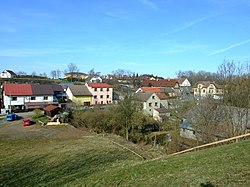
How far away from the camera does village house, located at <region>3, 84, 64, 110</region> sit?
42.2m

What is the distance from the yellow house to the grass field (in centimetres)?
2301

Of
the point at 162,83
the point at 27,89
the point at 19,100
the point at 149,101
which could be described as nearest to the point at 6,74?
the point at 27,89

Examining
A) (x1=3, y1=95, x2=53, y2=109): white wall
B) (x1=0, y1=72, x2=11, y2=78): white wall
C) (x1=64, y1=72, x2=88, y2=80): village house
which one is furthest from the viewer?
(x1=64, y1=72, x2=88, y2=80): village house

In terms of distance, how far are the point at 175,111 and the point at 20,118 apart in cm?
2607

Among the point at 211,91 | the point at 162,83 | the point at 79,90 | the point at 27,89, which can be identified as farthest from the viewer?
the point at 162,83

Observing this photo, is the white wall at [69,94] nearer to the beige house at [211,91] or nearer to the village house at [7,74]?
the beige house at [211,91]

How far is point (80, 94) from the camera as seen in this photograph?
169 ft

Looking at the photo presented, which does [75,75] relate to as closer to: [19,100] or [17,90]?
[17,90]

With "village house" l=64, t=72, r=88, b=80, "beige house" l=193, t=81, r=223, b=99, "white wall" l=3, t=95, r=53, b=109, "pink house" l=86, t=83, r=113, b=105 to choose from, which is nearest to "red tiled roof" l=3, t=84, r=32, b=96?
"white wall" l=3, t=95, r=53, b=109

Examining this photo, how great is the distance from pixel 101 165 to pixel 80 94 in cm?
3811

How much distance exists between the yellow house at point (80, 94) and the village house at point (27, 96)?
406 cm

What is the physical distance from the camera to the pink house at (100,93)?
5380 centimetres

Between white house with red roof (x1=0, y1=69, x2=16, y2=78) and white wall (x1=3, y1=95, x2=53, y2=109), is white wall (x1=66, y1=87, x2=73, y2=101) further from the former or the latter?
white house with red roof (x1=0, y1=69, x2=16, y2=78)

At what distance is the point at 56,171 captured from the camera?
43.9 feet
